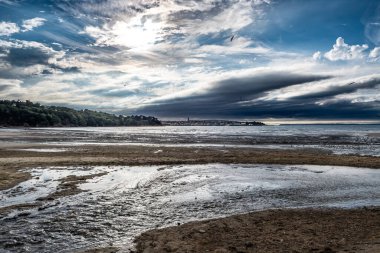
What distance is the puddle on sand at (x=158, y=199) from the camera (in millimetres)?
8977

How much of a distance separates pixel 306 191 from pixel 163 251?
9933 mm

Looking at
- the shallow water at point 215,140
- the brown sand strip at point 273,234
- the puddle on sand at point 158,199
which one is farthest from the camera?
the shallow water at point 215,140

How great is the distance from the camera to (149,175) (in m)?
20.0

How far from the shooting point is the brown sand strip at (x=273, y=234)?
7.90 metres

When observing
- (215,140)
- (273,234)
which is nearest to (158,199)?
(273,234)

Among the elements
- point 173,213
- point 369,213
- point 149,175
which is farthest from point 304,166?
point 173,213

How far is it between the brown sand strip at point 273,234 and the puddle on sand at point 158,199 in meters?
0.86

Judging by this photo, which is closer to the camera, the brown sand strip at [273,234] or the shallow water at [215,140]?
the brown sand strip at [273,234]

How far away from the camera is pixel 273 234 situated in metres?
8.92

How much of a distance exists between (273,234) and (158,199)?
5.87m

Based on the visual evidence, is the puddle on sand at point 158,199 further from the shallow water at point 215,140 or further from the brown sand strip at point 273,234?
the shallow water at point 215,140

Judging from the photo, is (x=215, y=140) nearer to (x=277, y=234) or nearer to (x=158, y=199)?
(x=158, y=199)

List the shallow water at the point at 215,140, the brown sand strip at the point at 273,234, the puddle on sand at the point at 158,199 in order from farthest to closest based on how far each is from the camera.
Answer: the shallow water at the point at 215,140 < the puddle on sand at the point at 158,199 < the brown sand strip at the point at 273,234

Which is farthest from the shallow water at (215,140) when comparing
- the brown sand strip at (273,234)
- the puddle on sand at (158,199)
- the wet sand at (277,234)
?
the brown sand strip at (273,234)
